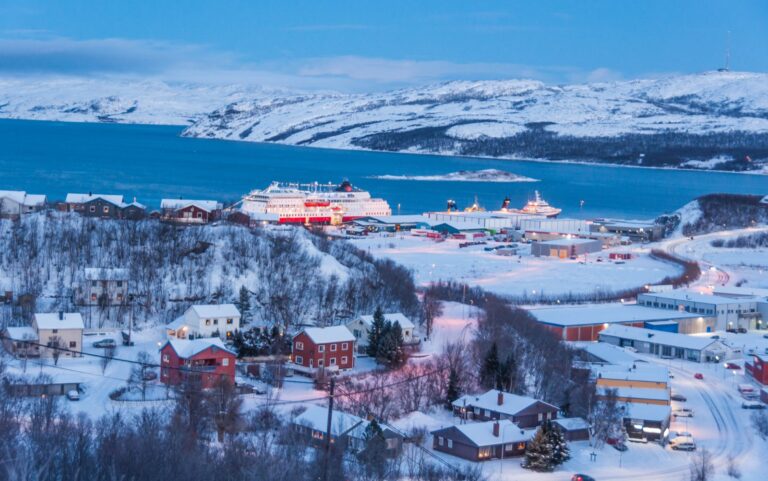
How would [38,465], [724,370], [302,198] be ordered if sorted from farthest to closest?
[302,198]
[724,370]
[38,465]

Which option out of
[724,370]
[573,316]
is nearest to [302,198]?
[573,316]

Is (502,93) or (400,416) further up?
(502,93)

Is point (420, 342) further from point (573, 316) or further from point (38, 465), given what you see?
point (38, 465)

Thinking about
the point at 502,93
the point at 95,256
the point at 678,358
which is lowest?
the point at 678,358

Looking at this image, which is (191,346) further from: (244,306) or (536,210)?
(536,210)

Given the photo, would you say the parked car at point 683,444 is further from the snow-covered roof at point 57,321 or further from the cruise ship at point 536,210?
the cruise ship at point 536,210

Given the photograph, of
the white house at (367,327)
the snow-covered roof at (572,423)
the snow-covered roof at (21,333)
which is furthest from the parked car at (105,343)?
the snow-covered roof at (572,423)
